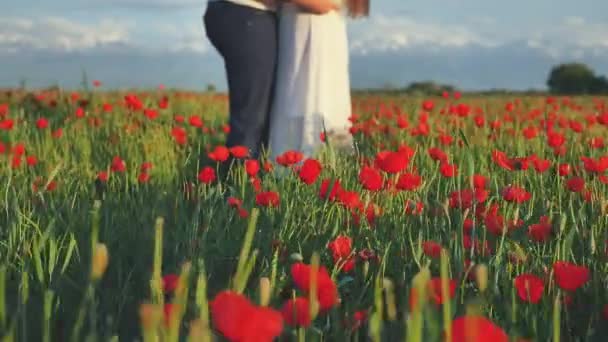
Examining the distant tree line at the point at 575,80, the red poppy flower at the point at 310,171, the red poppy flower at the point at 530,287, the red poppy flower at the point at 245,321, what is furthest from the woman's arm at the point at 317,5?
the distant tree line at the point at 575,80

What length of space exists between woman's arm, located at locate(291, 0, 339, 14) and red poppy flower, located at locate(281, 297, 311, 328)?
3130 millimetres

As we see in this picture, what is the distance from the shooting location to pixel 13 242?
6.91ft

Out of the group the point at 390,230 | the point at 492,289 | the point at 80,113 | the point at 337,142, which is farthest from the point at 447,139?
the point at 80,113

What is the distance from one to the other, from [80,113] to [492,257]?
144 inches

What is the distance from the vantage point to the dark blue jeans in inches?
162

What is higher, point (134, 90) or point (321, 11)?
point (321, 11)

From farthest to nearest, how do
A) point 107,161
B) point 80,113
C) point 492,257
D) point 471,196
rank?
point 80,113 → point 107,161 → point 471,196 → point 492,257

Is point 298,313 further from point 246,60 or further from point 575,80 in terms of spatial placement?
point 575,80

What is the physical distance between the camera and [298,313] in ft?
3.70

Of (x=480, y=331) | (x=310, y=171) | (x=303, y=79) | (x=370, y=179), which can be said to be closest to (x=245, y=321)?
(x=480, y=331)

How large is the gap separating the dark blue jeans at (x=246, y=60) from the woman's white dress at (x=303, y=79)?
0.06 metres

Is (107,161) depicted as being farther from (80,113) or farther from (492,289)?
(492,289)

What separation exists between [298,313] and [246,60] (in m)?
3.15

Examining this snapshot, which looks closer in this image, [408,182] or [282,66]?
[408,182]
